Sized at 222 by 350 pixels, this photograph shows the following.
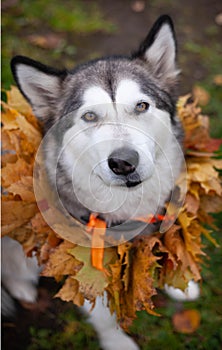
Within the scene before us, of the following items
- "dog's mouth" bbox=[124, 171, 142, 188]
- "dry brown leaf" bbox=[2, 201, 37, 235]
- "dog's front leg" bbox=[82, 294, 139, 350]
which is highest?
"dog's mouth" bbox=[124, 171, 142, 188]

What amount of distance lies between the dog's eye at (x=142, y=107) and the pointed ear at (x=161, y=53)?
14.8 inches

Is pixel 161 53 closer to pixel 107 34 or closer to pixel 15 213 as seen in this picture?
pixel 15 213

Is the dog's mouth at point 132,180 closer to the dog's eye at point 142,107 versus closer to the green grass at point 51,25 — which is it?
the dog's eye at point 142,107

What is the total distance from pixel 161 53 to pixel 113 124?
657 mm

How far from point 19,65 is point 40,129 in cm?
44

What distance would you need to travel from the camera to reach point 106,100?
1.84m

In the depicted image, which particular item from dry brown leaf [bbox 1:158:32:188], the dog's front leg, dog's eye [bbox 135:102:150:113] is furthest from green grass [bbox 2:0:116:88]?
the dog's front leg

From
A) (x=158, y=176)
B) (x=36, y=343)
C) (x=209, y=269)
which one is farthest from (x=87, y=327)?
(x=158, y=176)

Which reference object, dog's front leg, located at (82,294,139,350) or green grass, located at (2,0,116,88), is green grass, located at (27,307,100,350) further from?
green grass, located at (2,0,116,88)

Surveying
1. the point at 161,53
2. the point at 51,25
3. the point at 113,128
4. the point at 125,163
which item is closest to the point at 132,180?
the point at 125,163

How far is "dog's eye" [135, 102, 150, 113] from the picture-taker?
1.87 m

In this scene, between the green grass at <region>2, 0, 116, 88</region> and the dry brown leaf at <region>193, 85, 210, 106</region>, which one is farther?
the green grass at <region>2, 0, 116, 88</region>

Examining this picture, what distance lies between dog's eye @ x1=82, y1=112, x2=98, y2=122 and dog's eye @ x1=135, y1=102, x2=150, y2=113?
8.0 inches

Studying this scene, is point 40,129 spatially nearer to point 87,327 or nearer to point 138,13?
point 87,327
